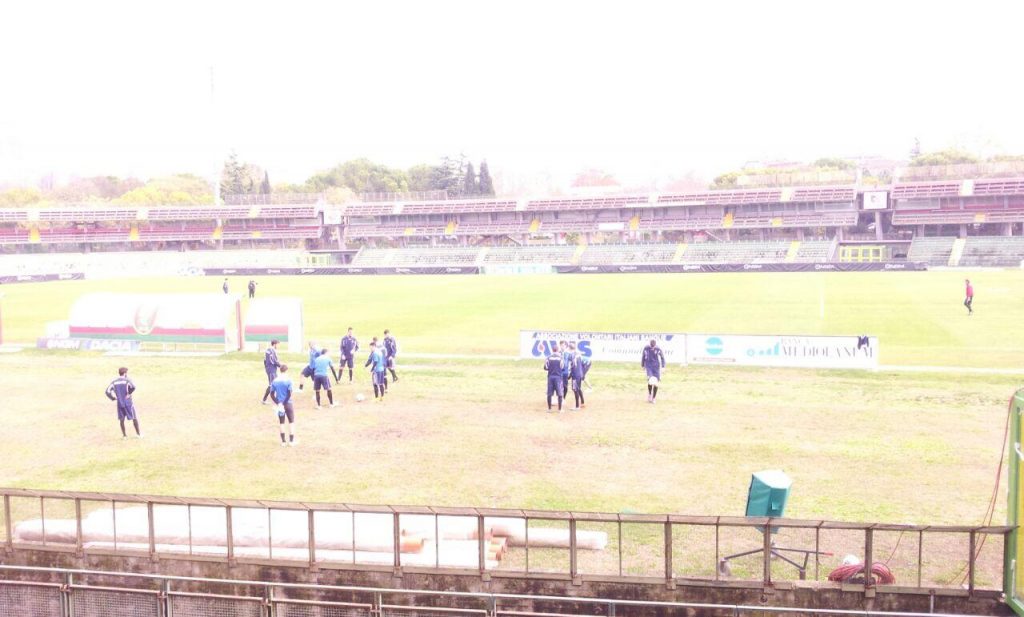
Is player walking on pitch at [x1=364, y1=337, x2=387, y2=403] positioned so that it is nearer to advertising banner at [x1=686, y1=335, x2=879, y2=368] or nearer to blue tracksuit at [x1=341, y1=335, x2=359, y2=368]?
blue tracksuit at [x1=341, y1=335, x2=359, y2=368]

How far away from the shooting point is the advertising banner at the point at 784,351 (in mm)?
25594

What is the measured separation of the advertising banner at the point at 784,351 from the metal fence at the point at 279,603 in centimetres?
1778

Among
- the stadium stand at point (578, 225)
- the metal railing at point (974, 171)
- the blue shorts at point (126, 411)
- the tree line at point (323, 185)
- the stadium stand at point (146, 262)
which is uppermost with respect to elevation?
the tree line at point (323, 185)

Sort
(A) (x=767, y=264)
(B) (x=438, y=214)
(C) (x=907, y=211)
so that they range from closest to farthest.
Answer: (A) (x=767, y=264) < (C) (x=907, y=211) < (B) (x=438, y=214)

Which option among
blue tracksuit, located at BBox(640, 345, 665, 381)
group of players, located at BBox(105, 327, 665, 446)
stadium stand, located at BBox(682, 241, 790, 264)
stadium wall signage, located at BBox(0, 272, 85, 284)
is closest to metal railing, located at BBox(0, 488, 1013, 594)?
group of players, located at BBox(105, 327, 665, 446)

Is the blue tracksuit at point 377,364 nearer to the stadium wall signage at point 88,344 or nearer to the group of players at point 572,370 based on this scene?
the group of players at point 572,370

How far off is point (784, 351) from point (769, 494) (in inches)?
630

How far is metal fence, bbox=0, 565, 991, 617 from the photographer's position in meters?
8.88

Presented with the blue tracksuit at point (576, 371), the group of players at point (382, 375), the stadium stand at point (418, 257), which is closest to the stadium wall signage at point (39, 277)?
the stadium stand at point (418, 257)

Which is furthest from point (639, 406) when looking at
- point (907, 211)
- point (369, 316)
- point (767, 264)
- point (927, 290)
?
point (907, 211)

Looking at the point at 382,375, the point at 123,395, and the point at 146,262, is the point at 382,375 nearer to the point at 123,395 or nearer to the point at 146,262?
the point at 123,395

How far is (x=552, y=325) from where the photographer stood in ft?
123

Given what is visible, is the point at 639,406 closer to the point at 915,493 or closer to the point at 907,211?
the point at 915,493

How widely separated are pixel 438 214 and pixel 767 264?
43349mm
